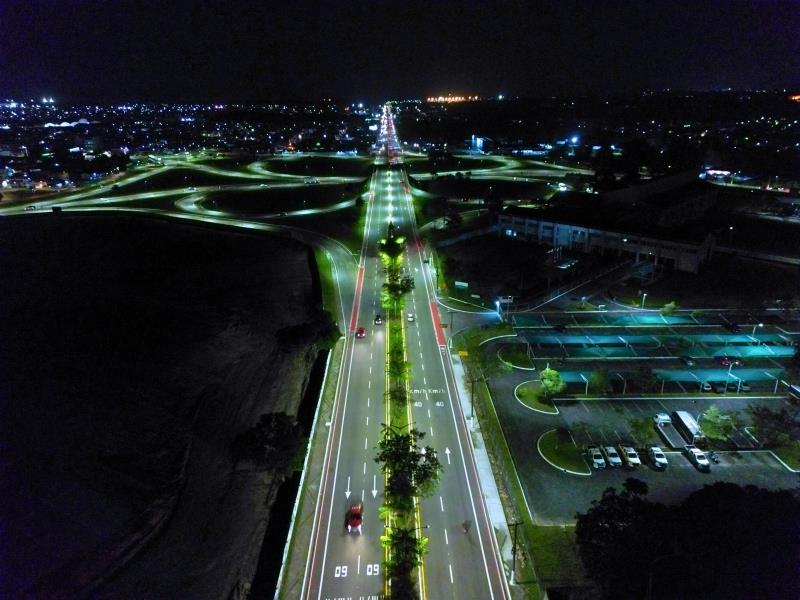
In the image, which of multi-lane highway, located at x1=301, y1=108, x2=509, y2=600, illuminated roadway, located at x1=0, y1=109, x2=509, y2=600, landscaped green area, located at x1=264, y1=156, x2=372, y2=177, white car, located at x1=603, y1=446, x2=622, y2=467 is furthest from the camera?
landscaped green area, located at x1=264, y1=156, x2=372, y2=177

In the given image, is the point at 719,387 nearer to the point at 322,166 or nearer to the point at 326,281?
the point at 326,281

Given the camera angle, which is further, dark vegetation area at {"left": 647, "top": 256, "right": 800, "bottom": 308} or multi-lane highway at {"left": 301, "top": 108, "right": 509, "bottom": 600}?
dark vegetation area at {"left": 647, "top": 256, "right": 800, "bottom": 308}

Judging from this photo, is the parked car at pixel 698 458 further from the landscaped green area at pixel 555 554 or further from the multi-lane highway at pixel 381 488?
the multi-lane highway at pixel 381 488

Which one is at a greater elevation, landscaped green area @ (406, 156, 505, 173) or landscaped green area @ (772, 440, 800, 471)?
landscaped green area @ (406, 156, 505, 173)

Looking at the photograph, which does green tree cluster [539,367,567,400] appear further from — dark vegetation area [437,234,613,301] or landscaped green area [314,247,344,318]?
landscaped green area [314,247,344,318]

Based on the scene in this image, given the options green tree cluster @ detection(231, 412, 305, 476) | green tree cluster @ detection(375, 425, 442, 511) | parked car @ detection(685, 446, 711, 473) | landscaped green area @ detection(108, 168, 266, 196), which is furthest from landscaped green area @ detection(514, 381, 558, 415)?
landscaped green area @ detection(108, 168, 266, 196)

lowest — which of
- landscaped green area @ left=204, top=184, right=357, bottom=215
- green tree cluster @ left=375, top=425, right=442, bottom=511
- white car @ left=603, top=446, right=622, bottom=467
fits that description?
green tree cluster @ left=375, top=425, right=442, bottom=511

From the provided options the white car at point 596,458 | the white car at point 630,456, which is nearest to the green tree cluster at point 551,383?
the white car at point 596,458
